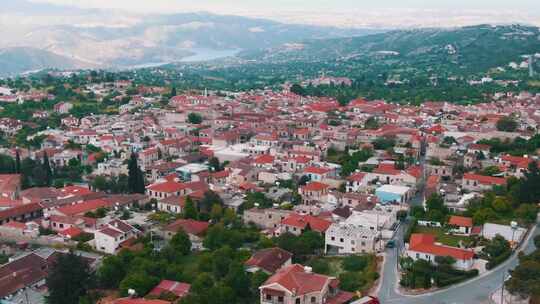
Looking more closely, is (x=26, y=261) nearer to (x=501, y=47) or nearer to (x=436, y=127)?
(x=436, y=127)

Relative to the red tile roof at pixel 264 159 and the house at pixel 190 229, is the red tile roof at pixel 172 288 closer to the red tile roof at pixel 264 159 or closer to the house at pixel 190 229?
the house at pixel 190 229

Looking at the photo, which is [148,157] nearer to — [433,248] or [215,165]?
[215,165]

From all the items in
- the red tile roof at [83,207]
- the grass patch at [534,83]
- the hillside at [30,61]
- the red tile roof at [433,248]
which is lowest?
the hillside at [30,61]

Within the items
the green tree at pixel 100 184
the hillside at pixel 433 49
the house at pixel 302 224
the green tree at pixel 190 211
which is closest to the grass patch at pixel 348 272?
the house at pixel 302 224

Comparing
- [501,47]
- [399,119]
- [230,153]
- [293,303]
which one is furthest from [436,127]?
[501,47]

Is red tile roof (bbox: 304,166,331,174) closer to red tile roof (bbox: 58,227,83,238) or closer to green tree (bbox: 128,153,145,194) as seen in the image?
green tree (bbox: 128,153,145,194)

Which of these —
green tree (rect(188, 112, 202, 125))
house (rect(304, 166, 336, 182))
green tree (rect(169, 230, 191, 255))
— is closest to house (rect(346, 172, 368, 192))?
house (rect(304, 166, 336, 182))
